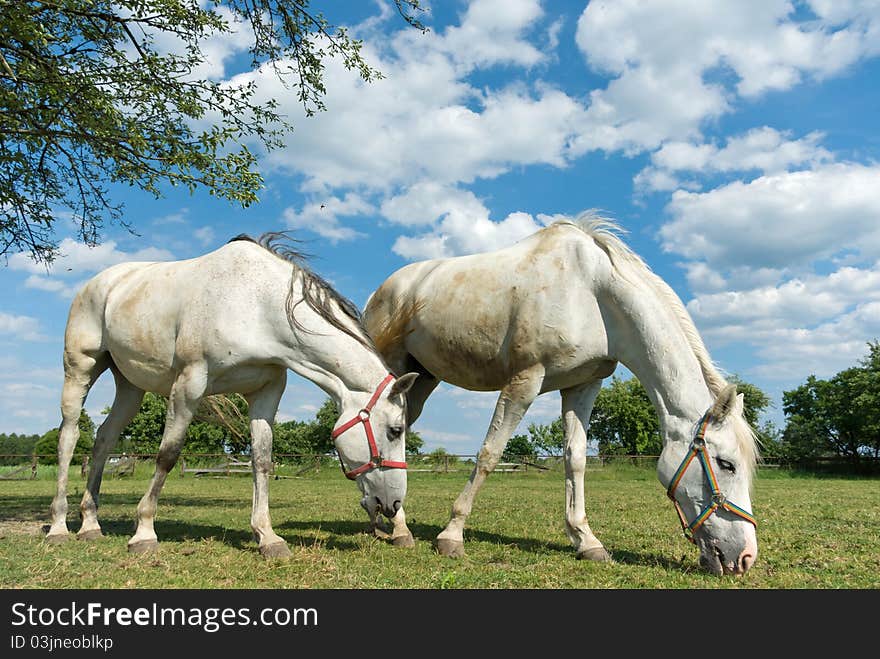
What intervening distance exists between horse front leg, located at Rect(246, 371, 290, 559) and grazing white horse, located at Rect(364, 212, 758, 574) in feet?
4.42

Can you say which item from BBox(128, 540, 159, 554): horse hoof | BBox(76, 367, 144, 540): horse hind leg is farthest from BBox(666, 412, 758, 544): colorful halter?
BBox(76, 367, 144, 540): horse hind leg

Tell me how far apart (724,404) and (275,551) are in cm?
382

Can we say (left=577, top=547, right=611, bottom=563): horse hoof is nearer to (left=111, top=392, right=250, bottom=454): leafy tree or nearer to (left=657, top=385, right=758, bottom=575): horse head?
(left=657, top=385, right=758, bottom=575): horse head

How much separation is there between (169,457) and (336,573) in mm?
2074

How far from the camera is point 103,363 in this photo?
23.2 feet

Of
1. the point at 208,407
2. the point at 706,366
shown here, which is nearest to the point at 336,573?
the point at 706,366

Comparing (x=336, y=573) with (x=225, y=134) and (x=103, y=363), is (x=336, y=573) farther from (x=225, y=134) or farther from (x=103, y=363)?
(x=225, y=134)

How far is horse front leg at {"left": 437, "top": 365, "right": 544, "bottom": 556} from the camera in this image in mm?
5668

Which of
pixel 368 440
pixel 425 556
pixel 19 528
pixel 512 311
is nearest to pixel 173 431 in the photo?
pixel 368 440

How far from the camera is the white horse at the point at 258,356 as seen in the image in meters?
5.23

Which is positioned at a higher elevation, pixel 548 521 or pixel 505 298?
pixel 505 298

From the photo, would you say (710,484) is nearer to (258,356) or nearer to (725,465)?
(725,465)

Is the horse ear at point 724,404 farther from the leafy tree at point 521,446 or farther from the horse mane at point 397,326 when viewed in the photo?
the leafy tree at point 521,446

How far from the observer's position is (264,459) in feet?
19.1
